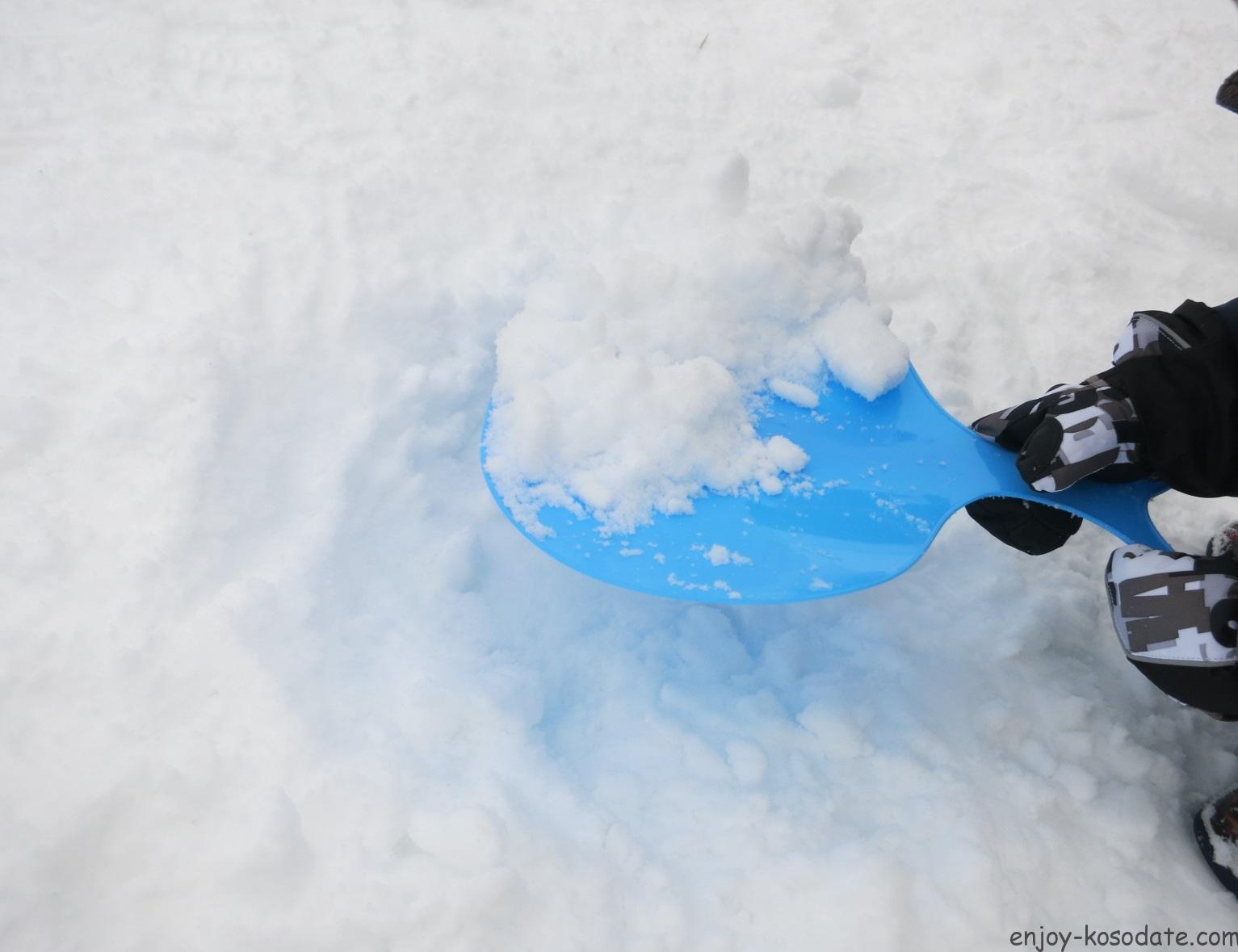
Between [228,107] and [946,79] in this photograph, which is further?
[946,79]

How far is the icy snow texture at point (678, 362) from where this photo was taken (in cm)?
98

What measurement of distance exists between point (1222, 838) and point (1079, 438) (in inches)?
19.0

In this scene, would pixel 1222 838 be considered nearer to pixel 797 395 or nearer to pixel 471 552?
pixel 797 395

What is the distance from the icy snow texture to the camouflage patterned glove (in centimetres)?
19

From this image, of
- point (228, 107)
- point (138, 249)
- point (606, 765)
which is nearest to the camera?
point (606, 765)

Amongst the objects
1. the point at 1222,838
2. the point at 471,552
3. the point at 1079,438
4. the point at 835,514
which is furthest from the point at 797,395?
the point at 1222,838

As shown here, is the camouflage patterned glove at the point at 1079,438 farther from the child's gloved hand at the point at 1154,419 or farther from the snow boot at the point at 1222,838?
the snow boot at the point at 1222,838

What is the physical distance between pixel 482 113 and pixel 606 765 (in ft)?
4.04

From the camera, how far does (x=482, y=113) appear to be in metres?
1.57

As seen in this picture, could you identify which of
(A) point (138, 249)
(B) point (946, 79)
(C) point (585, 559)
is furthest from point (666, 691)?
(B) point (946, 79)

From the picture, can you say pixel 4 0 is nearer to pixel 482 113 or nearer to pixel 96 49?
pixel 96 49

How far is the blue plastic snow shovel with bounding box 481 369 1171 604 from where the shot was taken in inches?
37.5

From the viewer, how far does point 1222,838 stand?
92 centimetres

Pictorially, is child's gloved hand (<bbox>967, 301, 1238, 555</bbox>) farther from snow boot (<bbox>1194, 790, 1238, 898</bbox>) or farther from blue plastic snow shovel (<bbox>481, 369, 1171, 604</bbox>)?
snow boot (<bbox>1194, 790, 1238, 898</bbox>)
